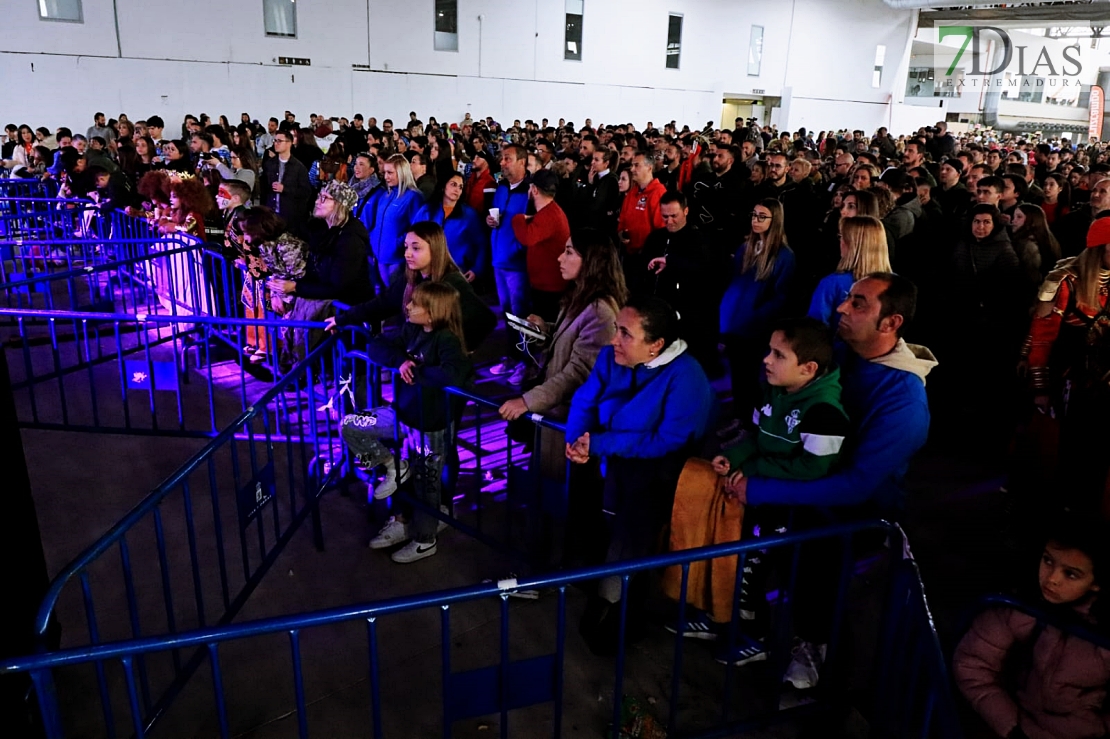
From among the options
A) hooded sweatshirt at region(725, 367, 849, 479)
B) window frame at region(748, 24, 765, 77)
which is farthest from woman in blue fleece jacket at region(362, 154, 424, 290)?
window frame at region(748, 24, 765, 77)

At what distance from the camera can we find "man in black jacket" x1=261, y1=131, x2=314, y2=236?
9852mm

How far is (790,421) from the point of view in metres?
3.25

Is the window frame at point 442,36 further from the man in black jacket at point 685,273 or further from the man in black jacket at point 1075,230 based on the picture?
the man in black jacket at point 1075,230

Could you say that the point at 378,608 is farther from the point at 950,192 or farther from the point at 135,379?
the point at 950,192

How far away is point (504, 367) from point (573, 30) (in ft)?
84.2

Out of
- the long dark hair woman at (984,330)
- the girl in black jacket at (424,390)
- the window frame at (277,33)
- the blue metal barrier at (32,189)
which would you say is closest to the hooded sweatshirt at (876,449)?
the girl in black jacket at (424,390)

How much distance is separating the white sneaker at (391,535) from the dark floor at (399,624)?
0.06 m

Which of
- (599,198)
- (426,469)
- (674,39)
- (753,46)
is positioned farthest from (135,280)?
(753,46)

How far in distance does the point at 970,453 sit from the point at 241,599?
5336 mm

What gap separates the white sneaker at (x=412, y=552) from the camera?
4.59 meters

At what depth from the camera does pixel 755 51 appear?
34406 mm

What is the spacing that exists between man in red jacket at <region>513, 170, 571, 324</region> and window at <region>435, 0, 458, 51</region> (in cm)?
2244

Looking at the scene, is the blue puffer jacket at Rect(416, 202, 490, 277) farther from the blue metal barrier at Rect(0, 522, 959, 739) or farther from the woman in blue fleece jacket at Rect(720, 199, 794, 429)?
the blue metal barrier at Rect(0, 522, 959, 739)

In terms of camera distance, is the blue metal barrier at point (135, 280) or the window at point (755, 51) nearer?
the blue metal barrier at point (135, 280)
